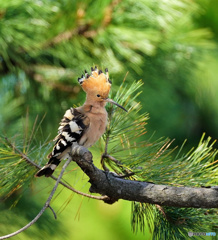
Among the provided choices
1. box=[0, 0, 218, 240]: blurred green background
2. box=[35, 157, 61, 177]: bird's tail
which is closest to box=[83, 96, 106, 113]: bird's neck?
box=[35, 157, 61, 177]: bird's tail

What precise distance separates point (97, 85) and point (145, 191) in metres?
0.26

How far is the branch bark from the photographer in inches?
33.5

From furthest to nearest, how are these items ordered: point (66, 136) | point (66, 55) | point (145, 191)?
point (66, 55), point (66, 136), point (145, 191)

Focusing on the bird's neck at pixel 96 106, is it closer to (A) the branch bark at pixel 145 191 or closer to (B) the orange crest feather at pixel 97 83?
(B) the orange crest feather at pixel 97 83

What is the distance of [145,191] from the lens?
87 cm

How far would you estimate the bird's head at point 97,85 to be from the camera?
100 cm

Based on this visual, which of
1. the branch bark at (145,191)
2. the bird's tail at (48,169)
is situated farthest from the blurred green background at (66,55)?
the branch bark at (145,191)

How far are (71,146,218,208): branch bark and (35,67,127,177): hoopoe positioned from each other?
12 cm

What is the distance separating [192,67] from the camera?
5.74ft

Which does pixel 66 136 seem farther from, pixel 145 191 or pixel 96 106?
pixel 145 191

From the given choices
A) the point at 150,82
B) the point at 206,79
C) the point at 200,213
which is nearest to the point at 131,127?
the point at 200,213

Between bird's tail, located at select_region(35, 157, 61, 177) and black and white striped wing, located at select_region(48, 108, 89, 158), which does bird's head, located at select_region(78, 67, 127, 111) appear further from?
bird's tail, located at select_region(35, 157, 61, 177)

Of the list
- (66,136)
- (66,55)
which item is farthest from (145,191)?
(66,55)

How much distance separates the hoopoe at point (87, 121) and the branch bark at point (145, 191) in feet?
0.39
